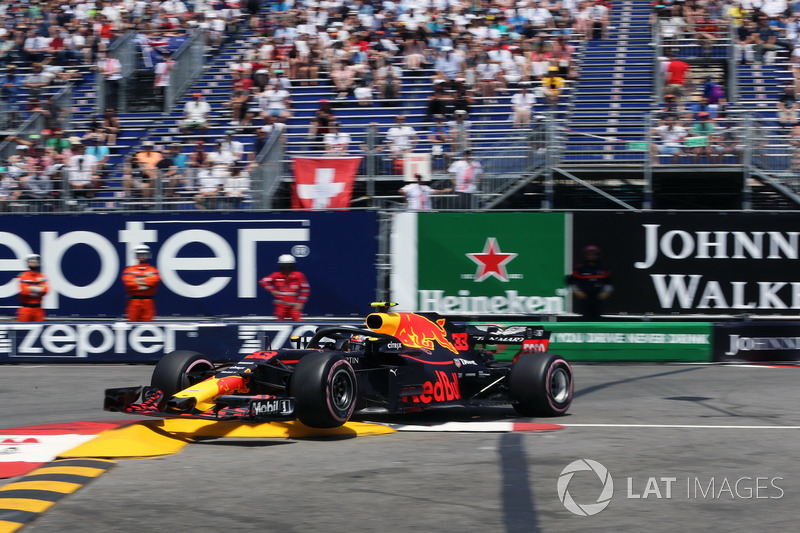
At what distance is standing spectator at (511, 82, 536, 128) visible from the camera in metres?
20.0

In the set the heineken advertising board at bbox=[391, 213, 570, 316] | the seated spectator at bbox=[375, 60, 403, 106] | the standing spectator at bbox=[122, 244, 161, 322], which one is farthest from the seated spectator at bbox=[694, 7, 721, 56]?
the standing spectator at bbox=[122, 244, 161, 322]

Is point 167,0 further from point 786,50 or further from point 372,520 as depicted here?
point 372,520

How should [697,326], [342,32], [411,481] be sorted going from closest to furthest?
[411,481], [697,326], [342,32]

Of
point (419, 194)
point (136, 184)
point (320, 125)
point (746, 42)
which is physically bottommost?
point (419, 194)

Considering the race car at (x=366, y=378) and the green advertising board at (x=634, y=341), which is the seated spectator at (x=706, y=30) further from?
the race car at (x=366, y=378)

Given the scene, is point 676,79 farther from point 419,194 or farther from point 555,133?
point 419,194

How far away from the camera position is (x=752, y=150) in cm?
1902

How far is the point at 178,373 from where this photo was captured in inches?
400

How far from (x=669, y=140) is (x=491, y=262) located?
4.42 meters

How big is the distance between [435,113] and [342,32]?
4.35 m

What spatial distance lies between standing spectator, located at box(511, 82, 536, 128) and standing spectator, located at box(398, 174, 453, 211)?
2.12 meters

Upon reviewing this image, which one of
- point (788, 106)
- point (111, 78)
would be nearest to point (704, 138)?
point (788, 106)

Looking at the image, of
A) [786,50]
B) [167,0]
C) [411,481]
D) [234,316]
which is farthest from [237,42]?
[411,481]

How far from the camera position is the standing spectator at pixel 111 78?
24.1m
